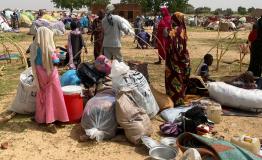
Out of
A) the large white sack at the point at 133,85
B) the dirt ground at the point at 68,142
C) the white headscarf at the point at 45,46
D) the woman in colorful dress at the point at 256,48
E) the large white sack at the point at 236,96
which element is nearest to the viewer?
the dirt ground at the point at 68,142

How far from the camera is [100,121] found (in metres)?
4.82

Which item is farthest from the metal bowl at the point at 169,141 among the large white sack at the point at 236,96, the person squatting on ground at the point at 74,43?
the person squatting on ground at the point at 74,43

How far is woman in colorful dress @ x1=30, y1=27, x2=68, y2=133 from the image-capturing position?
16.2ft

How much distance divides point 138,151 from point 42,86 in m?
1.68

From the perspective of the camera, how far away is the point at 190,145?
12.9 feet

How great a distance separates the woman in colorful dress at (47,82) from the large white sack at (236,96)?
8.46ft

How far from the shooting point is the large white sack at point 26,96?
5.50 m

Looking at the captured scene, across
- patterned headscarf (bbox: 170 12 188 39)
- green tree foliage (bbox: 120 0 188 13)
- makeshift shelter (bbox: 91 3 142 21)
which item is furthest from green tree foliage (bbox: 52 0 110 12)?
patterned headscarf (bbox: 170 12 188 39)

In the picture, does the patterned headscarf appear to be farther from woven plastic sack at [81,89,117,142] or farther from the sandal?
the sandal

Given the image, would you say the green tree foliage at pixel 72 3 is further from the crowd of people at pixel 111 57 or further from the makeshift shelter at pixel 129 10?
the crowd of people at pixel 111 57

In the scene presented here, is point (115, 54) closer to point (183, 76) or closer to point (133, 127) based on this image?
point (183, 76)

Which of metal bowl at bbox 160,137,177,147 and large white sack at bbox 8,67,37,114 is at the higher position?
large white sack at bbox 8,67,37,114

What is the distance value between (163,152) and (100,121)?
1.03 m

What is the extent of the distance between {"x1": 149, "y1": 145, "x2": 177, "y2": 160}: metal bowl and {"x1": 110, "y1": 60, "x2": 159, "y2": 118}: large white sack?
1.05m
